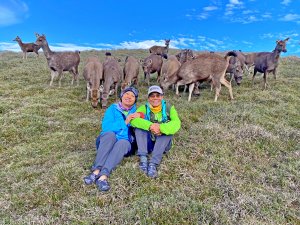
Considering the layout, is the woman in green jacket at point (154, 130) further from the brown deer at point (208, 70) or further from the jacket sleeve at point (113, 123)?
the brown deer at point (208, 70)

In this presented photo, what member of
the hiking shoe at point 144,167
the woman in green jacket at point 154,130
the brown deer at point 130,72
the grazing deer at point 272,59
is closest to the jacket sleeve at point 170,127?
the woman in green jacket at point 154,130

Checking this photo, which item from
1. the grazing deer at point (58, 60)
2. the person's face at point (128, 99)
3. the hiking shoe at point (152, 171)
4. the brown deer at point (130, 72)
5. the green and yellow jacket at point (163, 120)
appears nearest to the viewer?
the hiking shoe at point (152, 171)

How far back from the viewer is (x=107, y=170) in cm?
555

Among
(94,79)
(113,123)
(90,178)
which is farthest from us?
(94,79)

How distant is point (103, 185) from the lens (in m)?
5.28

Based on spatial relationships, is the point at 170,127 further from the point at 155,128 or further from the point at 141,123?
the point at 141,123

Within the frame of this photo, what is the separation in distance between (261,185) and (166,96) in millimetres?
7977

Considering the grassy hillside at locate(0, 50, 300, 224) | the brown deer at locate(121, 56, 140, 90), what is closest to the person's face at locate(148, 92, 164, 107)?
the grassy hillside at locate(0, 50, 300, 224)

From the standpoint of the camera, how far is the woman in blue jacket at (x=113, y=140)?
18.2ft

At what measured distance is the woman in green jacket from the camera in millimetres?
5918

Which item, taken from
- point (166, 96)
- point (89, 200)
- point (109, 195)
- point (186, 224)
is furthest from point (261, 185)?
point (166, 96)

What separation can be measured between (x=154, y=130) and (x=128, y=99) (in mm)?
992

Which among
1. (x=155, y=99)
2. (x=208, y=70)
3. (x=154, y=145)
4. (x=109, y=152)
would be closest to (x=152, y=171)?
(x=154, y=145)

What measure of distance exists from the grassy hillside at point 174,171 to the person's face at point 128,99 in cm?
123
